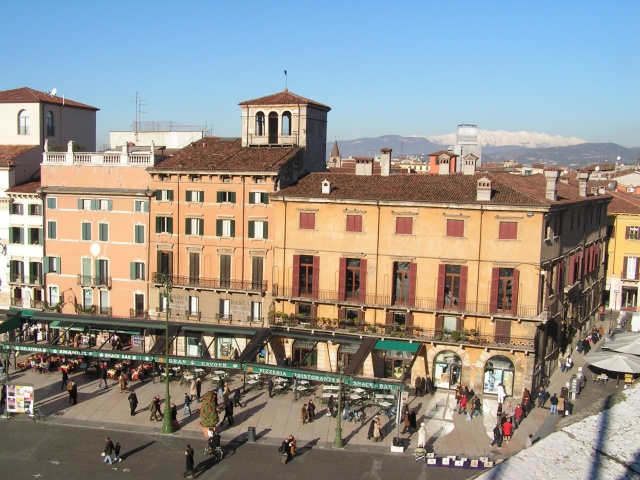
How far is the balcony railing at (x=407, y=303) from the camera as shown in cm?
4044

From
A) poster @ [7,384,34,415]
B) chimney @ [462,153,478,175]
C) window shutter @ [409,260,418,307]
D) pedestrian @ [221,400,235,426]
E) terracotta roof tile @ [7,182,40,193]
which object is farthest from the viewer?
terracotta roof tile @ [7,182,40,193]

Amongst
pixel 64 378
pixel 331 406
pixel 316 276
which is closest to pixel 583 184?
pixel 316 276

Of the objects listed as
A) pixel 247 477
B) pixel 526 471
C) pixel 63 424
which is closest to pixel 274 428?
pixel 247 477

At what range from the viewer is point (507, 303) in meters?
40.9

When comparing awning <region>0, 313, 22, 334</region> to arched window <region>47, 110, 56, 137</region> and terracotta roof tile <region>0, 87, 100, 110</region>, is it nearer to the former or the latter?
arched window <region>47, 110, 56, 137</region>

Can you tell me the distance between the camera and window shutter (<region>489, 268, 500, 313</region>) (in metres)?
40.7

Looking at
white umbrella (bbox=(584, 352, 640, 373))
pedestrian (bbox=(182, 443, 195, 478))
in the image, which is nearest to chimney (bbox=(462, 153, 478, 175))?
white umbrella (bbox=(584, 352, 640, 373))

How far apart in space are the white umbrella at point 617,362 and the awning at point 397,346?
9.43 meters

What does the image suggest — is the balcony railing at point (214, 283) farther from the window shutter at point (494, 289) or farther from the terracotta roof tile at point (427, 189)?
the window shutter at point (494, 289)

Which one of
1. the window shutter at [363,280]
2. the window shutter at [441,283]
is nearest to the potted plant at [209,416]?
the window shutter at [363,280]

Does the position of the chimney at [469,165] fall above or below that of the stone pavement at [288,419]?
above

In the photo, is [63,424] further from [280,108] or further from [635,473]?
[635,473]

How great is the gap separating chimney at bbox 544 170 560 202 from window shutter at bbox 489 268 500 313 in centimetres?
540

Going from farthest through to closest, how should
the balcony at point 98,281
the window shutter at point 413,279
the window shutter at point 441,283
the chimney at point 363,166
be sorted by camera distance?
the balcony at point 98,281 < the chimney at point 363,166 < the window shutter at point 413,279 < the window shutter at point 441,283
